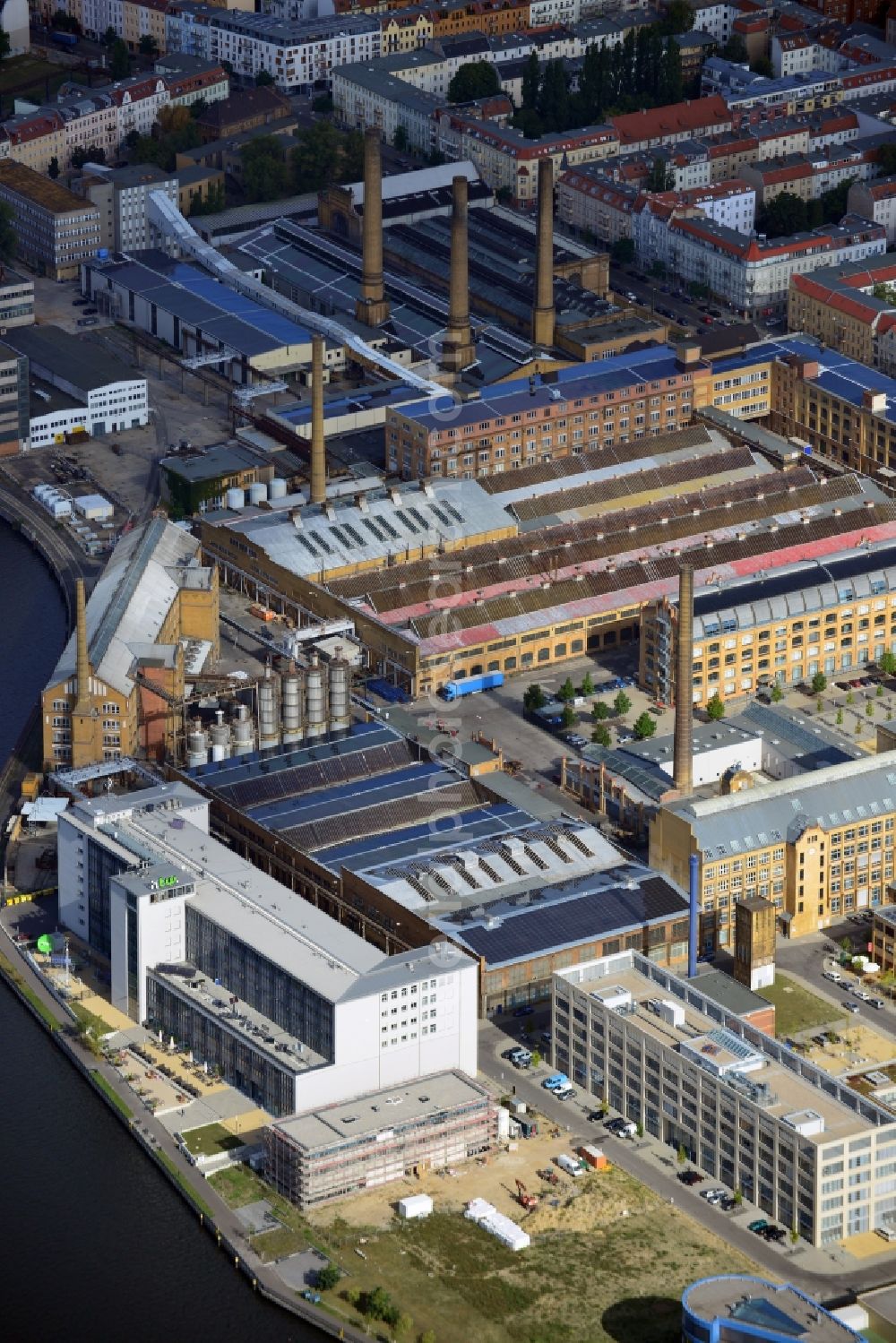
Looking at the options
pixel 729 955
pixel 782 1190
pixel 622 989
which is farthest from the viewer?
pixel 729 955

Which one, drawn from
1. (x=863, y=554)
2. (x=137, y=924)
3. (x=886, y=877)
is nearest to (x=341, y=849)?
(x=137, y=924)

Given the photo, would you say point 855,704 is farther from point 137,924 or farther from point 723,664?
point 137,924

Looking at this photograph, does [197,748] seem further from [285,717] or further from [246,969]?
[246,969]

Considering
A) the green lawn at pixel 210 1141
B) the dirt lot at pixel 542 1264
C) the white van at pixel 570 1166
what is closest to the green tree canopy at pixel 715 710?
the white van at pixel 570 1166

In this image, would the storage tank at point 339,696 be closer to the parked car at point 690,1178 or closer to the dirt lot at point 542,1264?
the dirt lot at point 542,1264

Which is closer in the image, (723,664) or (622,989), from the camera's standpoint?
(622,989)

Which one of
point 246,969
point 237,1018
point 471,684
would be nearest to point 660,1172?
point 237,1018

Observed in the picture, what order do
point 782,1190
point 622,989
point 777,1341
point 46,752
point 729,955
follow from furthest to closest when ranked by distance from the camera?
point 46,752 < point 729,955 < point 622,989 < point 782,1190 < point 777,1341
